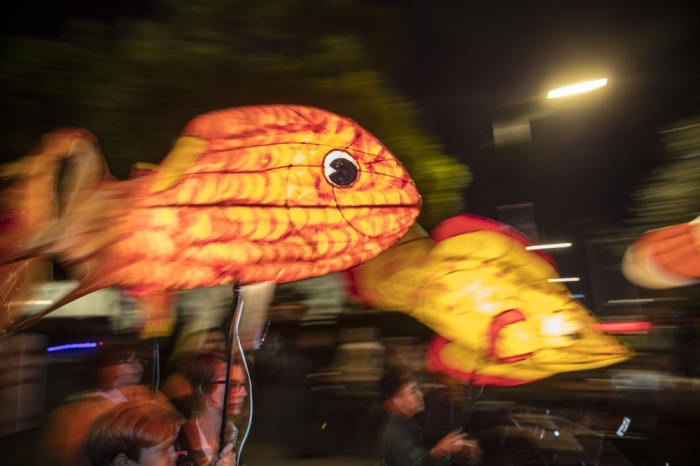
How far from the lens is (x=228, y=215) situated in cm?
219

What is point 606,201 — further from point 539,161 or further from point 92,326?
point 92,326

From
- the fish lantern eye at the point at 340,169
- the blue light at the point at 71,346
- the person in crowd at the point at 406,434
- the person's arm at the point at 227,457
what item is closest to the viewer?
the person's arm at the point at 227,457

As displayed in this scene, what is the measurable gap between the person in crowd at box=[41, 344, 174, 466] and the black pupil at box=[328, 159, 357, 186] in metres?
1.12

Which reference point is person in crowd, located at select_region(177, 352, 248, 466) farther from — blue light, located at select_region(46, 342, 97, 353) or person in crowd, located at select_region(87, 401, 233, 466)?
blue light, located at select_region(46, 342, 97, 353)

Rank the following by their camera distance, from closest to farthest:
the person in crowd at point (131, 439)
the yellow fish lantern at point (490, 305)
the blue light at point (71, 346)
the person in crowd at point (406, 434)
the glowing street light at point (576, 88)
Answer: the person in crowd at point (131, 439), the person in crowd at point (406, 434), the yellow fish lantern at point (490, 305), the blue light at point (71, 346), the glowing street light at point (576, 88)

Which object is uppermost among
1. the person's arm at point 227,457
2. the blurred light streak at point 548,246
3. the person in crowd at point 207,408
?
the blurred light streak at point 548,246

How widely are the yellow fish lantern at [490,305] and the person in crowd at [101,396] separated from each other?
3.28 ft

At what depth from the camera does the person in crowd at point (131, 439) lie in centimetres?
143

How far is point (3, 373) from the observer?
Answer: 2445 mm

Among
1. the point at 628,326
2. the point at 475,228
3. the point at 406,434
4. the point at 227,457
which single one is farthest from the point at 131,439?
the point at 628,326

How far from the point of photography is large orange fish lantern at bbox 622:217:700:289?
A: 2.31 m

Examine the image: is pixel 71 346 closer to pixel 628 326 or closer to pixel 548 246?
pixel 548 246

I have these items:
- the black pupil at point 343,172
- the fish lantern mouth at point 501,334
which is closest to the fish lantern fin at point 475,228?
the fish lantern mouth at point 501,334

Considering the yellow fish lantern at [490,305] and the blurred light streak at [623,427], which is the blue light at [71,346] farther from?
the blurred light streak at [623,427]
